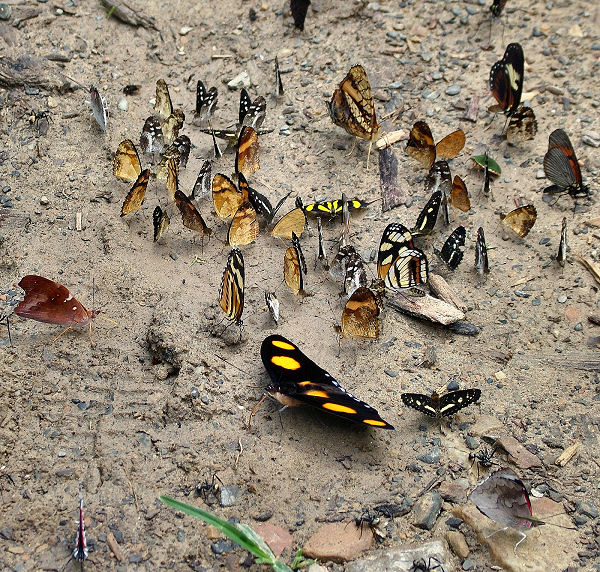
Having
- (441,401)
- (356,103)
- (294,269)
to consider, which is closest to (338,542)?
(441,401)

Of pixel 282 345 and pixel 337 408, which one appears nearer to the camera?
pixel 337 408

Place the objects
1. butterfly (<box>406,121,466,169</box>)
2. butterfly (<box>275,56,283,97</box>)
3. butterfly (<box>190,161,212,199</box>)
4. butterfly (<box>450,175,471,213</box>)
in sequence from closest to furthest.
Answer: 1. butterfly (<box>450,175,471,213</box>)
2. butterfly (<box>190,161,212,199</box>)
3. butterfly (<box>406,121,466,169</box>)
4. butterfly (<box>275,56,283,97</box>)

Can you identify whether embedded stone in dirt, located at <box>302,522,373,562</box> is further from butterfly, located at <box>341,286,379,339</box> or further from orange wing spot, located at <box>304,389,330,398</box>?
butterfly, located at <box>341,286,379,339</box>

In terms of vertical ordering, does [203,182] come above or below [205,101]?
below

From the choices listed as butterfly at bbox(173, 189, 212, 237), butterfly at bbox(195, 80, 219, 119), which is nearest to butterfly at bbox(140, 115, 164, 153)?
butterfly at bbox(195, 80, 219, 119)

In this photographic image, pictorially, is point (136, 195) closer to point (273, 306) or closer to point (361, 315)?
point (273, 306)

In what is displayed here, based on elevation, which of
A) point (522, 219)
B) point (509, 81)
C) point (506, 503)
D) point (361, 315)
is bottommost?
point (506, 503)
